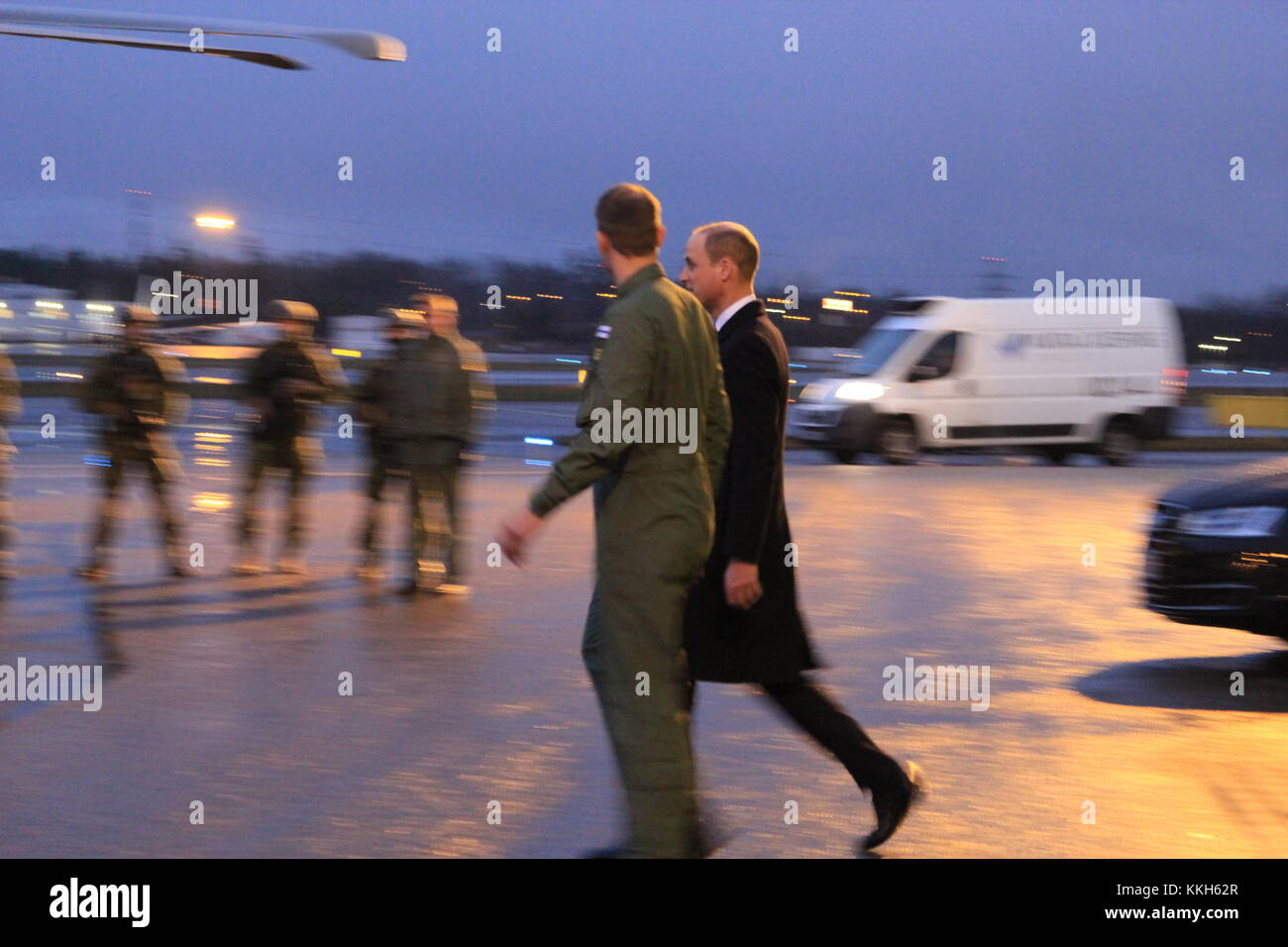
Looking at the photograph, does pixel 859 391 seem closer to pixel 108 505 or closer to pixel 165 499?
pixel 165 499

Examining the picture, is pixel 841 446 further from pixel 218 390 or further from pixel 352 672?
pixel 218 390

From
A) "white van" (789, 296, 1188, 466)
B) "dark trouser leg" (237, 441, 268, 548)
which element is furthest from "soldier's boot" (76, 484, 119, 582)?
"white van" (789, 296, 1188, 466)

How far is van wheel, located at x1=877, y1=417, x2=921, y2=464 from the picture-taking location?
23.7 meters

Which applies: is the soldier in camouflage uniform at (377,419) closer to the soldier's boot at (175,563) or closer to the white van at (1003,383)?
the soldier's boot at (175,563)

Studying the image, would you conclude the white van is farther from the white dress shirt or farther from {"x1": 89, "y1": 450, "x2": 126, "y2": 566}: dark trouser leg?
the white dress shirt

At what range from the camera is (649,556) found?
14.1 ft

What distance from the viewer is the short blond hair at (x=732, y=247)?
4.96 meters

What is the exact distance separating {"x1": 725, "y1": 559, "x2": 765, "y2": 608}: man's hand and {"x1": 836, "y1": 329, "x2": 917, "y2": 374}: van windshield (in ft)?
63.4

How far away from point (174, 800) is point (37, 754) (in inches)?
36.5


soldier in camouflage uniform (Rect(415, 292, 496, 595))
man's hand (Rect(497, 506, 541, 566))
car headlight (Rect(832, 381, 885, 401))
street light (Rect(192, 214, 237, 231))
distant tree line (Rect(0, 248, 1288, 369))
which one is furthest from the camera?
distant tree line (Rect(0, 248, 1288, 369))

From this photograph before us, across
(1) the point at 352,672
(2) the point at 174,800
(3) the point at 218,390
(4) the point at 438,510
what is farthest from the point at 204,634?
(3) the point at 218,390

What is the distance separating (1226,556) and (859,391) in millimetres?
15288

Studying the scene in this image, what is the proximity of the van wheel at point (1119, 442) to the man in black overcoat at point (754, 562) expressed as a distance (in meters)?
21.3

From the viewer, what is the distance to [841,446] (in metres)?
23.5
